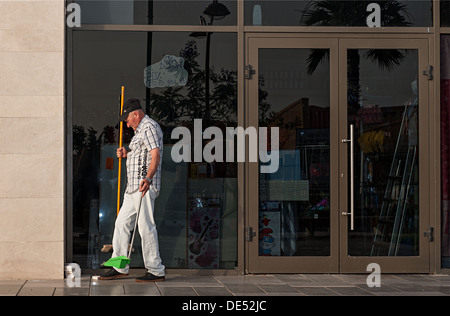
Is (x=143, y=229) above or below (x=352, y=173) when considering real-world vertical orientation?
below

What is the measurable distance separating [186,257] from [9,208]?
2.02 metres

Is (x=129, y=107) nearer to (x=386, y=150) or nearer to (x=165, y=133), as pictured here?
(x=165, y=133)

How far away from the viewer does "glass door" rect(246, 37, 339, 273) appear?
374 inches

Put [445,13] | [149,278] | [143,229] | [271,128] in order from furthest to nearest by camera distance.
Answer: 1. [445,13]
2. [271,128]
3. [149,278]
4. [143,229]

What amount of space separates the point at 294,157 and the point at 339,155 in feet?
1.68

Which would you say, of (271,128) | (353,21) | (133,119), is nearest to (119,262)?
(133,119)

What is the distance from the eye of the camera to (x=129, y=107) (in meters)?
9.05

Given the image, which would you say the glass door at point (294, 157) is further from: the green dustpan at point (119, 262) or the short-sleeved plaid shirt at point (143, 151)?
the green dustpan at point (119, 262)

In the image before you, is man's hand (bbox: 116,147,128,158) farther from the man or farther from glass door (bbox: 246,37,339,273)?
glass door (bbox: 246,37,339,273)

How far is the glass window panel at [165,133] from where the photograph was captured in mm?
9328

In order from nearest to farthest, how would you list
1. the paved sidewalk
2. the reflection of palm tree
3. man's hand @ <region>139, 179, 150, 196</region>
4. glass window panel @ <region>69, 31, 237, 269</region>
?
the paved sidewalk → man's hand @ <region>139, 179, 150, 196</region> → glass window panel @ <region>69, 31, 237, 269</region> → the reflection of palm tree

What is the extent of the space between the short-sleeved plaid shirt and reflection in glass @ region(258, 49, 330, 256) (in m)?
1.32

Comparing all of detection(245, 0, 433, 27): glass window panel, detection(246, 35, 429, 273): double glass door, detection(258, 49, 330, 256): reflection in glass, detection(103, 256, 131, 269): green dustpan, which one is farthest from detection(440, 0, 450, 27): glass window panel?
detection(103, 256, 131, 269): green dustpan

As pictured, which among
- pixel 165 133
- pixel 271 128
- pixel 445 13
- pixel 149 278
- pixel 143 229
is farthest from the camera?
pixel 445 13
